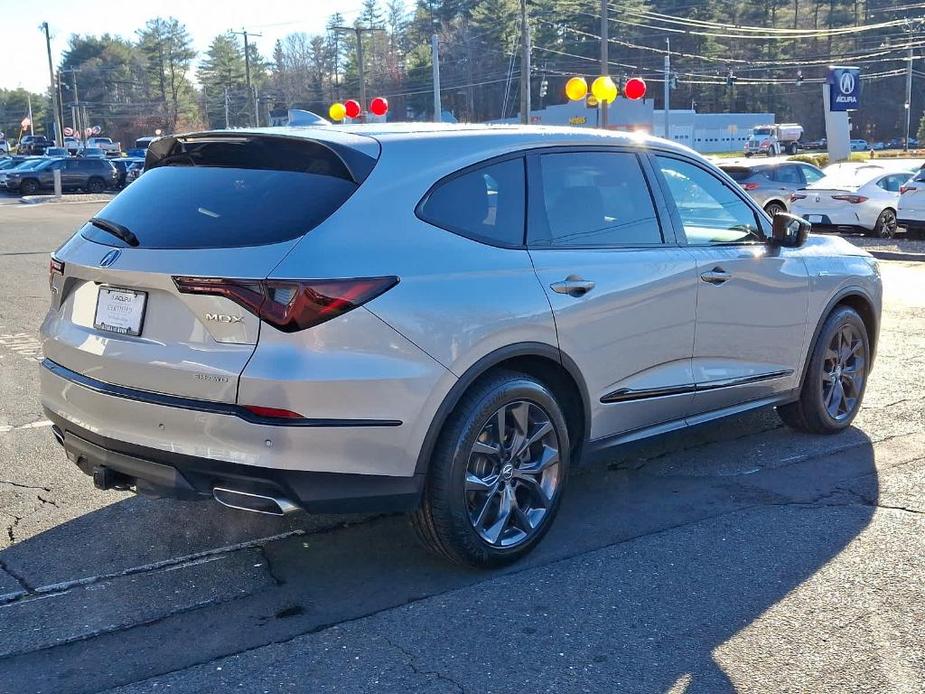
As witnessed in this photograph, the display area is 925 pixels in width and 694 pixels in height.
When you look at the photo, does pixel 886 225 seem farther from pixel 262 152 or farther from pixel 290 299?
pixel 290 299

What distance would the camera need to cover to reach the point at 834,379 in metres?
6.15

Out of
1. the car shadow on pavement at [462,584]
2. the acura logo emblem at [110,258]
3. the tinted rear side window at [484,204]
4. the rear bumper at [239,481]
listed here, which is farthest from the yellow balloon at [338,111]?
the rear bumper at [239,481]

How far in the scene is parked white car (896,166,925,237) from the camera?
18.5m

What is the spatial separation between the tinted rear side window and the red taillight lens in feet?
3.13

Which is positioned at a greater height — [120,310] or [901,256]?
[120,310]

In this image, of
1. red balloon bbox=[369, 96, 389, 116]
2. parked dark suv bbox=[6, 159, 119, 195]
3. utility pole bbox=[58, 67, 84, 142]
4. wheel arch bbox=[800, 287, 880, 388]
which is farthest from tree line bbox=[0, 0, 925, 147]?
wheel arch bbox=[800, 287, 880, 388]

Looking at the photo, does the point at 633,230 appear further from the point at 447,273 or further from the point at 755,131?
the point at 755,131

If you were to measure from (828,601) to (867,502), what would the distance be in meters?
1.27

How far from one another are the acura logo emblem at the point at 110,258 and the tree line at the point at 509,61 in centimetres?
7978

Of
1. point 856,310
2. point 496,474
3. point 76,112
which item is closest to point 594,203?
point 496,474

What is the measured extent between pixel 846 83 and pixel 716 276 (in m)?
32.5

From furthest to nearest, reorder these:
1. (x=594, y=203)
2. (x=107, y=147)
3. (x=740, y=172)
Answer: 1. (x=107, y=147)
2. (x=740, y=172)
3. (x=594, y=203)

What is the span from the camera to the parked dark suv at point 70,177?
3984 cm

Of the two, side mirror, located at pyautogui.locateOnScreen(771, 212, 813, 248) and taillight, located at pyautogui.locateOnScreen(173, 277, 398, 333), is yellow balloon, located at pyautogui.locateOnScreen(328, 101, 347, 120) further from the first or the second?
taillight, located at pyautogui.locateOnScreen(173, 277, 398, 333)
